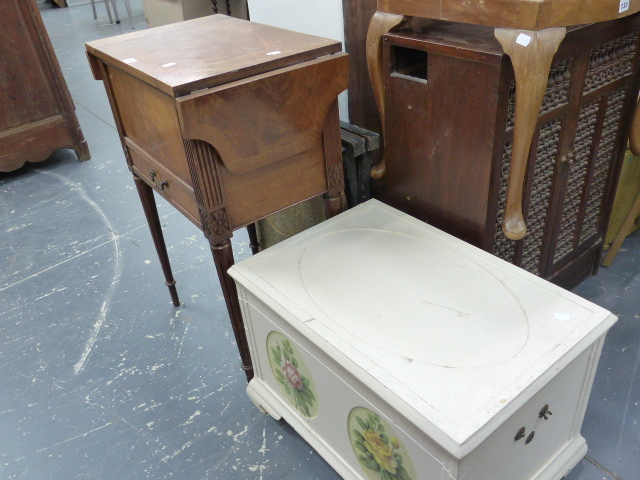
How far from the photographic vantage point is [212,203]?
124cm

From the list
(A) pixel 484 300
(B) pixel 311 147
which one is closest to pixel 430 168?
(B) pixel 311 147

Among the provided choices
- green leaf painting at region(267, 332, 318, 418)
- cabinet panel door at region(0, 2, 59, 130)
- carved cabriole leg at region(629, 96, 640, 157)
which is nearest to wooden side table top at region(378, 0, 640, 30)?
carved cabriole leg at region(629, 96, 640, 157)

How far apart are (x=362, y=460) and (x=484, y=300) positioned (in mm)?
440

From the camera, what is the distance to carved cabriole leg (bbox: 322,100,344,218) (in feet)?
4.45

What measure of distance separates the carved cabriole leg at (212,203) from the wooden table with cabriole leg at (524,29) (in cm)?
58

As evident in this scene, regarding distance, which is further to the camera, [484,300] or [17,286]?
[17,286]

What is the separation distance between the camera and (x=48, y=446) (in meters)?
1.53

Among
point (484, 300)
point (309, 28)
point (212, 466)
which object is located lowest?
point (212, 466)

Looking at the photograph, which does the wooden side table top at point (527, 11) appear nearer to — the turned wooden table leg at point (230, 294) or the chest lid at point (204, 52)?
the chest lid at point (204, 52)

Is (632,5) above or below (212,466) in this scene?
above

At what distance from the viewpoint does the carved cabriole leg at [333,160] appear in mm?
1357

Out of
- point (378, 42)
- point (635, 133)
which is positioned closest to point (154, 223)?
point (378, 42)

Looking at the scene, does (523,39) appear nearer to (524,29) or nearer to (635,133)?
Result: (524,29)

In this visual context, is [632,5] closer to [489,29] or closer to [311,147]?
[489,29]
